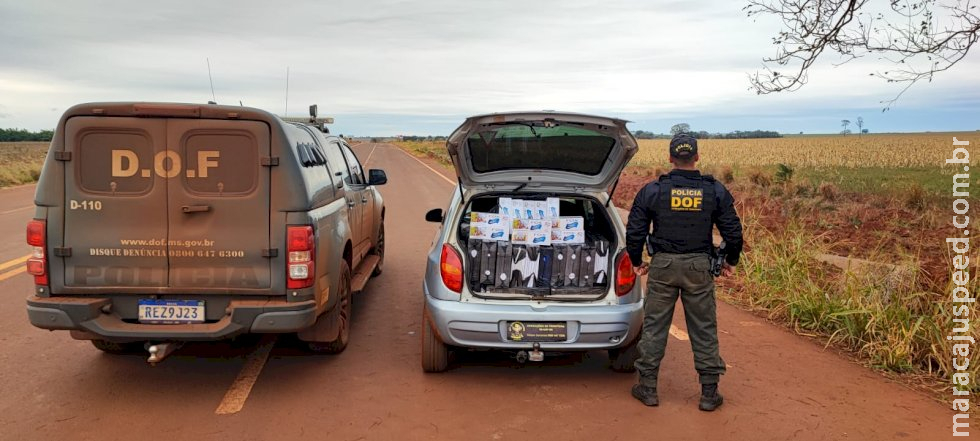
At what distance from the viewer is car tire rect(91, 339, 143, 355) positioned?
5.38 meters

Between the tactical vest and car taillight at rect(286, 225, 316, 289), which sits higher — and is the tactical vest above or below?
above

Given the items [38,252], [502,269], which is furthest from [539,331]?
[38,252]

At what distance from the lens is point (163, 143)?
4.40m

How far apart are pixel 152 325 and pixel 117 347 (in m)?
1.34

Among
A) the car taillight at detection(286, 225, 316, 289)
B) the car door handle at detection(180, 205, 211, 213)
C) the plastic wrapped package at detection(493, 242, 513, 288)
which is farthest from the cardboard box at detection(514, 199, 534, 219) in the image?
the car door handle at detection(180, 205, 211, 213)

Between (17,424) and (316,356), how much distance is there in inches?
80.0

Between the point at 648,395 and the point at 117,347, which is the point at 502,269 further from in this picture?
the point at 117,347

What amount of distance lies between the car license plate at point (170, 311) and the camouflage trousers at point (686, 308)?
2.98 m

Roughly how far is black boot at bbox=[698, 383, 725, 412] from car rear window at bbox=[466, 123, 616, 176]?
196 centimetres

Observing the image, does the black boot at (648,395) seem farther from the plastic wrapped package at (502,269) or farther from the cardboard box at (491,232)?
the cardboard box at (491,232)

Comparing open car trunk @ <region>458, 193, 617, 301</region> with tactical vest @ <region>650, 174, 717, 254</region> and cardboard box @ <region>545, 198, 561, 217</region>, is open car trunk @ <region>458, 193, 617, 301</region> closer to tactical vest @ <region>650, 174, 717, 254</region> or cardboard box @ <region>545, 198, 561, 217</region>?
cardboard box @ <region>545, 198, 561, 217</region>

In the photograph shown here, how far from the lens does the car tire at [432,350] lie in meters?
4.94

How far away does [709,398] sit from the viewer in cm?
448

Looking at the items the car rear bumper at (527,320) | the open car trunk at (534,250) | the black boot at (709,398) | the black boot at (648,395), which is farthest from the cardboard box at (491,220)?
the black boot at (709,398)
